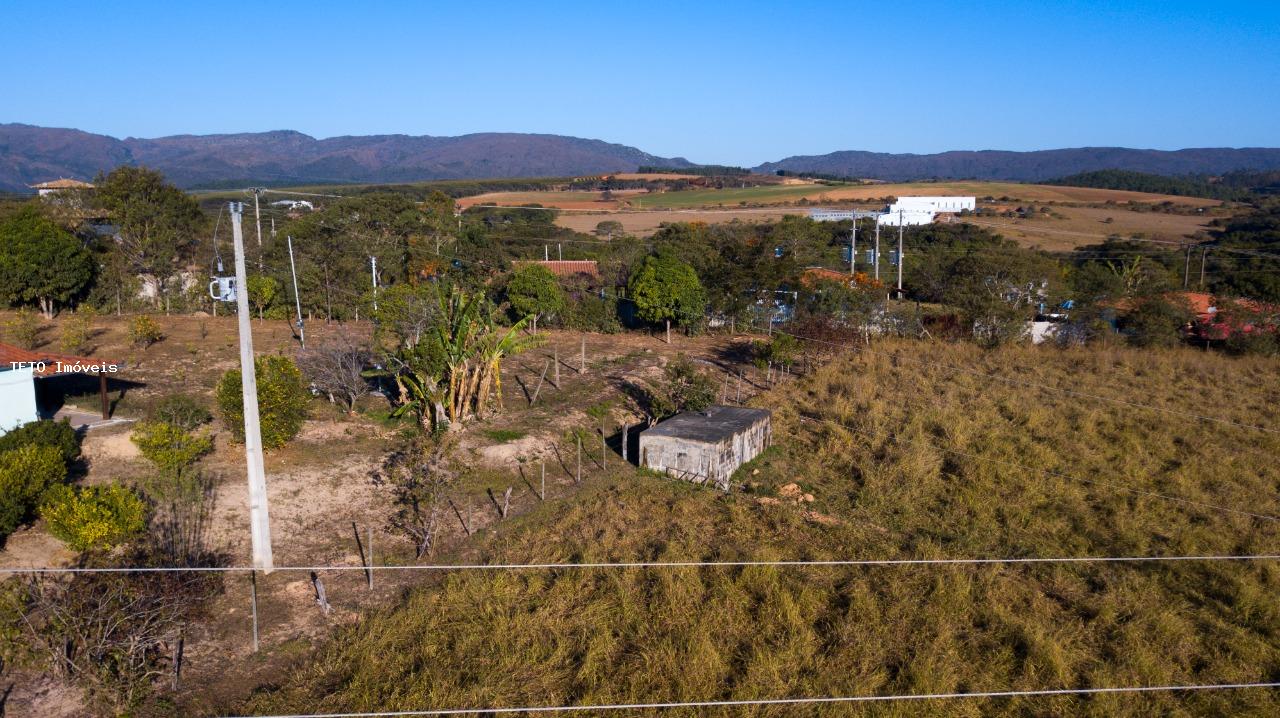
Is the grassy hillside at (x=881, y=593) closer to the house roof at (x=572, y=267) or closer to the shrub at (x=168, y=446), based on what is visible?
the shrub at (x=168, y=446)

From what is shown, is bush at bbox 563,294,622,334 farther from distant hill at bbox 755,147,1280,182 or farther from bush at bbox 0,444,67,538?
distant hill at bbox 755,147,1280,182

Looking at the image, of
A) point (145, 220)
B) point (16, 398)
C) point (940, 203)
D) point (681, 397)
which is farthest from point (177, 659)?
point (940, 203)

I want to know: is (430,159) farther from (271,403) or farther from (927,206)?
(271,403)

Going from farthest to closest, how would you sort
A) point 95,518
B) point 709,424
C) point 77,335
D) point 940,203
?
1. point 940,203
2. point 77,335
3. point 709,424
4. point 95,518

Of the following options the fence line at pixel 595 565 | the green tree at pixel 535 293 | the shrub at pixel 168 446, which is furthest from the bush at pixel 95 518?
the green tree at pixel 535 293

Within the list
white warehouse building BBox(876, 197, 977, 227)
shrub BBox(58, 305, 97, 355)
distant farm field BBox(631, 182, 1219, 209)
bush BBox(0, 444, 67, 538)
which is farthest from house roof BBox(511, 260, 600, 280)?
distant farm field BBox(631, 182, 1219, 209)

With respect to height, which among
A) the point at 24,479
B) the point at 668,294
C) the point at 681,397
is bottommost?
the point at 681,397
